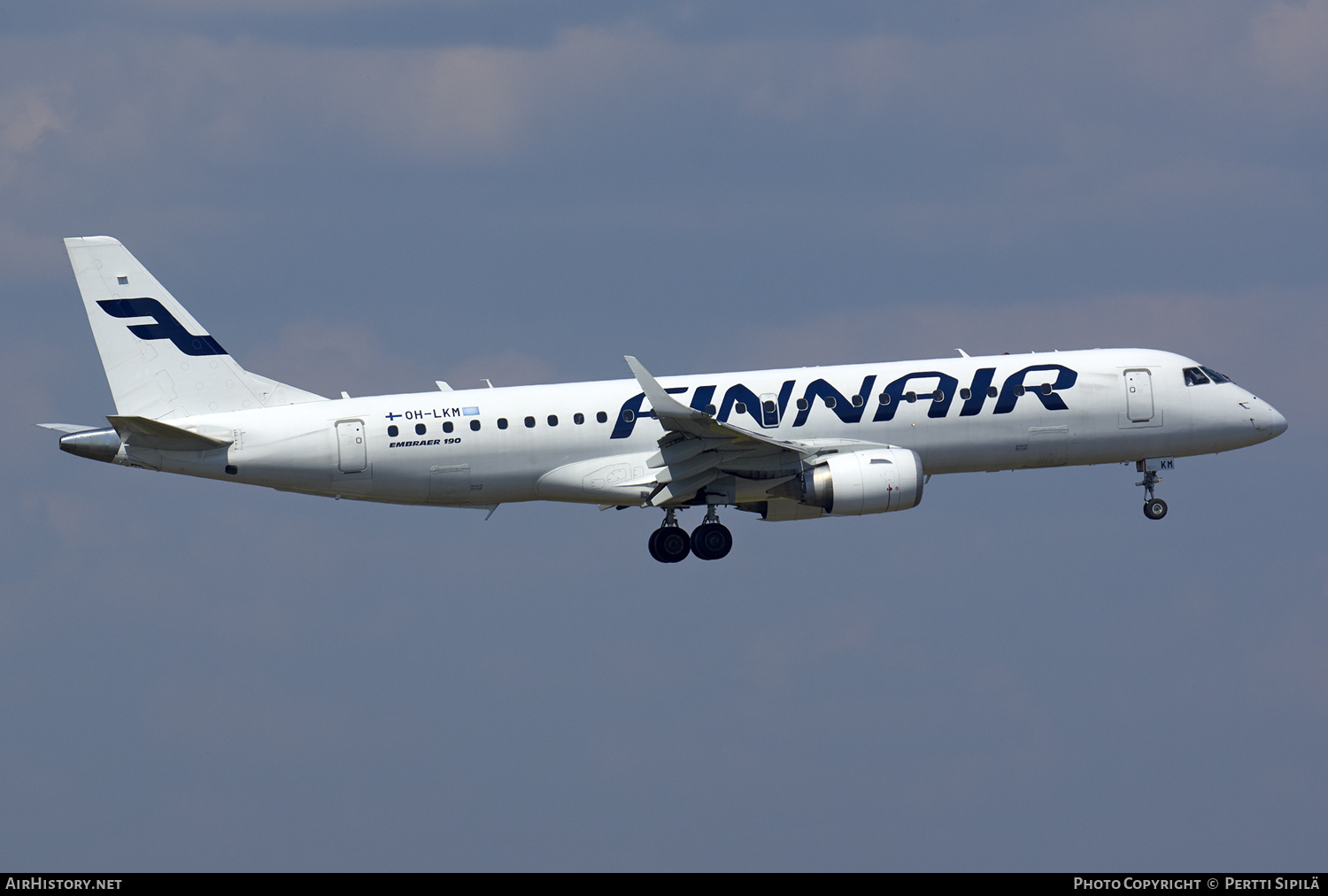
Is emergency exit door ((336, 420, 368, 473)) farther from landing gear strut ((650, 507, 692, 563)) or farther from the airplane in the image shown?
landing gear strut ((650, 507, 692, 563))

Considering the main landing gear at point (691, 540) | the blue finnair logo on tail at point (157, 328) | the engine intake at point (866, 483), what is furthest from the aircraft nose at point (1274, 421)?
the blue finnair logo on tail at point (157, 328)

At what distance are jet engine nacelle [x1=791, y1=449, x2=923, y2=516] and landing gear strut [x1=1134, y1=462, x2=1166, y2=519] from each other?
31.1ft

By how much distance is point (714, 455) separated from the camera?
49031 mm

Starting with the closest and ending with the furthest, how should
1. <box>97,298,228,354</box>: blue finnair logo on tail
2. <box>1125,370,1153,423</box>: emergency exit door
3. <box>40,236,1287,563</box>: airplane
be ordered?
<box>40,236,1287,563</box>: airplane → <box>97,298,228,354</box>: blue finnair logo on tail → <box>1125,370,1153,423</box>: emergency exit door

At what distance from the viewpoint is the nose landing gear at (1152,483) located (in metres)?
53.4

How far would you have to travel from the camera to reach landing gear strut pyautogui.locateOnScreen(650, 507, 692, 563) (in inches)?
2021

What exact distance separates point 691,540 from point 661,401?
6663 mm

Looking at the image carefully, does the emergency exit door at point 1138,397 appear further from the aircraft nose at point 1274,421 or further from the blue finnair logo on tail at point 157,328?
the blue finnair logo on tail at point 157,328

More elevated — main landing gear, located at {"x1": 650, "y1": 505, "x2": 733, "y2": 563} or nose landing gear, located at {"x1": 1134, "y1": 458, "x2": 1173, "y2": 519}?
nose landing gear, located at {"x1": 1134, "y1": 458, "x2": 1173, "y2": 519}

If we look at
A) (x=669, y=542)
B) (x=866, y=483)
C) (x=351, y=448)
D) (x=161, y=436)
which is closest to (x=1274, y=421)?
(x=866, y=483)

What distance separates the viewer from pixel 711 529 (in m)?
51.1

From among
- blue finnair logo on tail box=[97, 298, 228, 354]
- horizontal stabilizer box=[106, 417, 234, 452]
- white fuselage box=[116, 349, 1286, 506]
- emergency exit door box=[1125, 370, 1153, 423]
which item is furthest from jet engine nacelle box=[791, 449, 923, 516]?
blue finnair logo on tail box=[97, 298, 228, 354]

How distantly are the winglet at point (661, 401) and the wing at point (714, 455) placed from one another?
0.12m

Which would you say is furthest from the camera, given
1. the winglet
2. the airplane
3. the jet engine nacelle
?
the airplane
